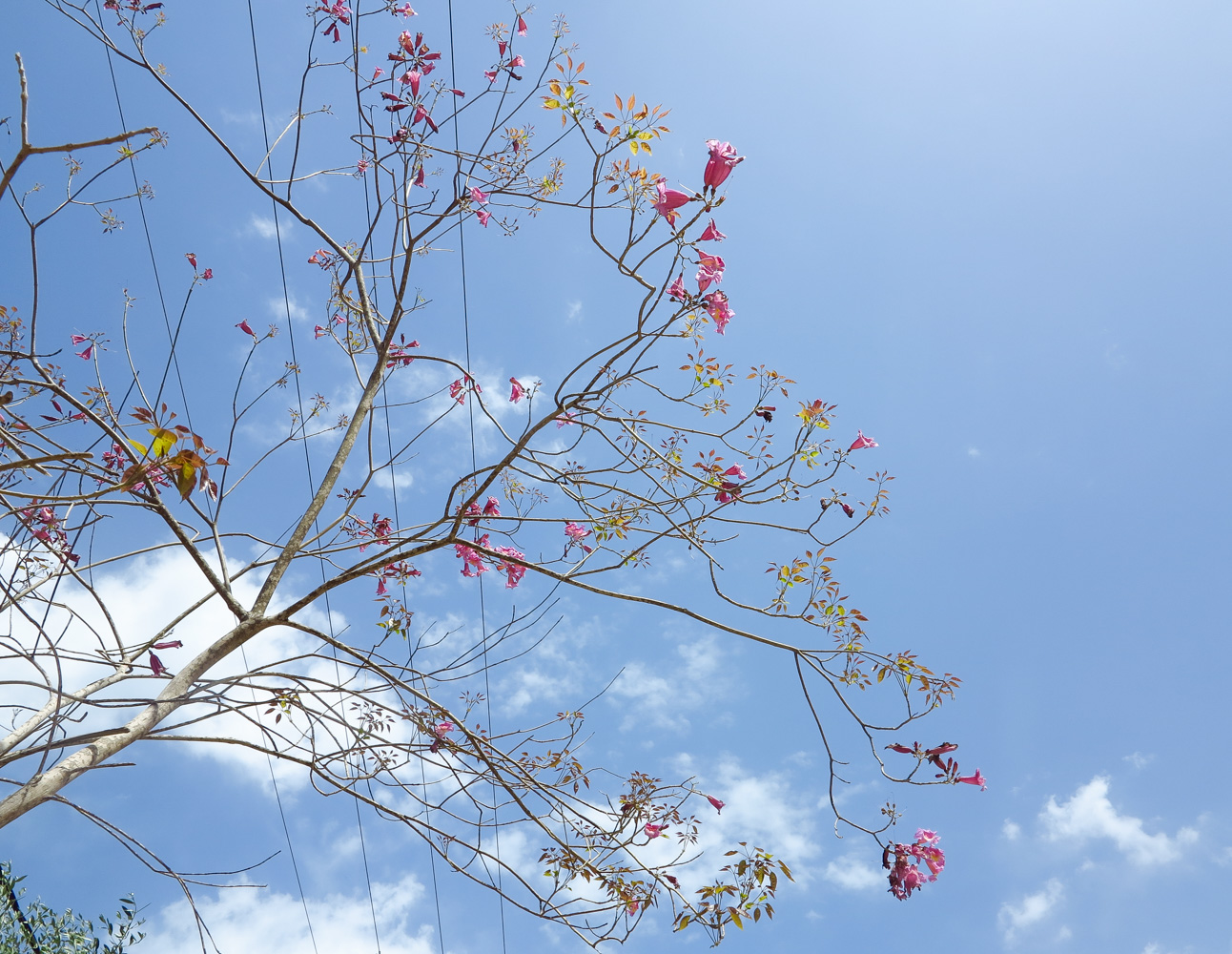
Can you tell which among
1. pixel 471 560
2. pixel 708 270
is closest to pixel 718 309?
pixel 708 270

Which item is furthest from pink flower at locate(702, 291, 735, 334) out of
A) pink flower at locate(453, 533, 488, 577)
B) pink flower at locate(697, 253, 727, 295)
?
pink flower at locate(453, 533, 488, 577)

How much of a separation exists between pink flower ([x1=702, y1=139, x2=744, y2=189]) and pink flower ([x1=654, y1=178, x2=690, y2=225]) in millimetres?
98

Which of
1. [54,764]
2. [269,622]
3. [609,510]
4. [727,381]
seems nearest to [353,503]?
[269,622]

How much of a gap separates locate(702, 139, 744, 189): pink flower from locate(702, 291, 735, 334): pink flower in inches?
14.5

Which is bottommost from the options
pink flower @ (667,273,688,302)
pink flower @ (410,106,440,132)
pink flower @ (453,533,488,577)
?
pink flower @ (453,533,488,577)

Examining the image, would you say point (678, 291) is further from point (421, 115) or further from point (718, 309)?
point (421, 115)

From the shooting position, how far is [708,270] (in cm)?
257

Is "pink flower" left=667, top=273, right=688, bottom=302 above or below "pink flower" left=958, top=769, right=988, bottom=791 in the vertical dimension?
above

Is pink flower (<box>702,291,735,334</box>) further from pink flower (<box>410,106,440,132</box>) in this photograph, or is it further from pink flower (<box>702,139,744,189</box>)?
pink flower (<box>410,106,440,132</box>)

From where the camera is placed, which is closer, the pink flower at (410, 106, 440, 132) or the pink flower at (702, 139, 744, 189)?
the pink flower at (702, 139, 744, 189)

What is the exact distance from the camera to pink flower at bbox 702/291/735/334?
264 cm

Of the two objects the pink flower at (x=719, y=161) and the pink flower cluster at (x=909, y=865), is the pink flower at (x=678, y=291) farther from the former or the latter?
the pink flower cluster at (x=909, y=865)

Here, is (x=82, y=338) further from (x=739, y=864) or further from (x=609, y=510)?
(x=739, y=864)

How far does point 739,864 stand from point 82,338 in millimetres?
3191
